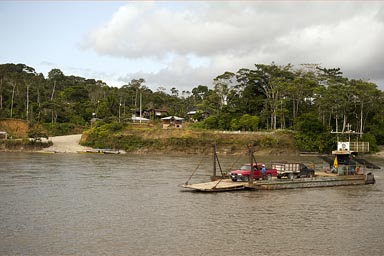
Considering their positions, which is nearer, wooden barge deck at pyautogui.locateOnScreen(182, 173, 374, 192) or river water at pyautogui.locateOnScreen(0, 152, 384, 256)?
river water at pyautogui.locateOnScreen(0, 152, 384, 256)

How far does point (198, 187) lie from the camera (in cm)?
2955

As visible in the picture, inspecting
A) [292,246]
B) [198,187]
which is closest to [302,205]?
[198,187]

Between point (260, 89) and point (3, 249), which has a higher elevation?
point (260, 89)

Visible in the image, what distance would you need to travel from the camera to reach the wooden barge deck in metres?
29.6

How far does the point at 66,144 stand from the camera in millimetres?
78812

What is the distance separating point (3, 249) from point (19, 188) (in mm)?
15610

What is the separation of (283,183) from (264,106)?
59658 mm

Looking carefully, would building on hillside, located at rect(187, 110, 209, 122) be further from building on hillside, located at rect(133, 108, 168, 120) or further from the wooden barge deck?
the wooden barge deck

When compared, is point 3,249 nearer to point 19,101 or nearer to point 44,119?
point 44,119

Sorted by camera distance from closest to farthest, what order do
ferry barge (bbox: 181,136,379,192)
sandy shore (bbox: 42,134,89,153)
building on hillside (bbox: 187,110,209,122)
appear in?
ferry barge (bbox: 181,136,379,192) → sandy shore (bbox: 42,134,89,153) → building on hillside (bbox: 187,110,209,122)

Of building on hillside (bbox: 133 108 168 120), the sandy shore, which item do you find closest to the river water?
the sandy shore

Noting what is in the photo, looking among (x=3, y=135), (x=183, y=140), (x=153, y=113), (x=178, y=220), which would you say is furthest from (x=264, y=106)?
(x=178, y=220)

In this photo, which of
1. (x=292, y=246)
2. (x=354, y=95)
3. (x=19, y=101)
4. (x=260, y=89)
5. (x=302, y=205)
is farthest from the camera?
(x=19, y=101)

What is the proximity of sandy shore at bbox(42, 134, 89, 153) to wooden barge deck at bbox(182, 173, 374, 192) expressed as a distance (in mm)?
48562
